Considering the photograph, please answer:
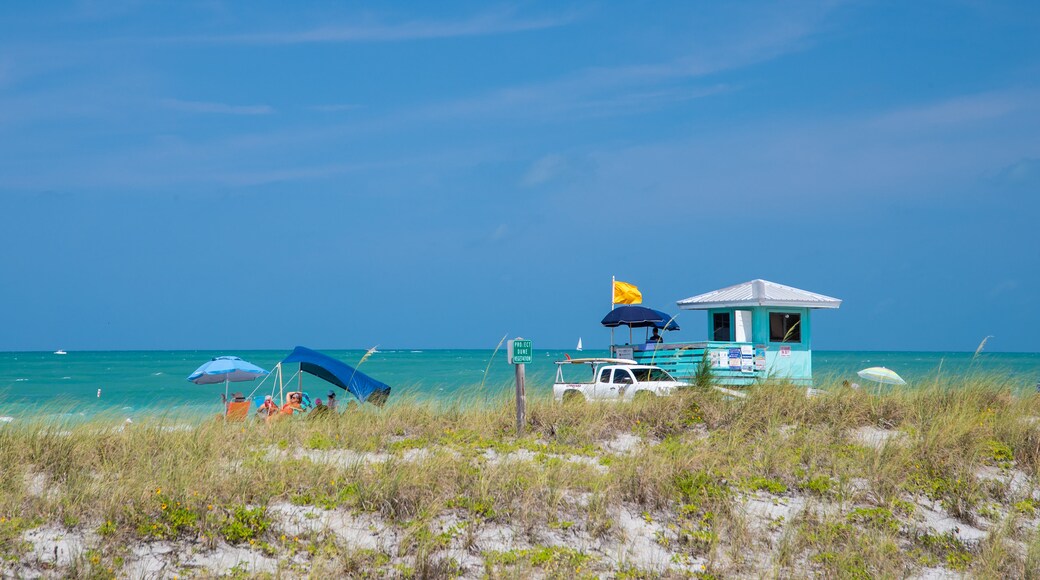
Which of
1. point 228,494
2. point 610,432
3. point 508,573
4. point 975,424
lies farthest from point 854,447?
point 228,494

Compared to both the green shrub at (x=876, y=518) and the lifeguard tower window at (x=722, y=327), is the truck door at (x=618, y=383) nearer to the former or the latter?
the lifeguard tower window at (x=722, y=327)

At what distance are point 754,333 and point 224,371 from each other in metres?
13.7

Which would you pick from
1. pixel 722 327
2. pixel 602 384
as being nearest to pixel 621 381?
pixel 602 384

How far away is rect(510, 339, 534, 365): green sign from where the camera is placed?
11.2 meters

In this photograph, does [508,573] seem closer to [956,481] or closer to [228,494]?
[228,494]

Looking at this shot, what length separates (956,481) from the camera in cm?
970

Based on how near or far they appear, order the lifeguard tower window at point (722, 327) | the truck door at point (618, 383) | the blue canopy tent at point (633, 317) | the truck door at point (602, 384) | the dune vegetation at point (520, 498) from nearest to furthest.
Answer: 1. the dune vegetation at point (520, 498)
2. the truck door at point (618, 383)
3. the truck door at point (602, 384)
4. the lifeguard tower window at point (722, 327)
5. the blue canopy tent at point (633, 317)

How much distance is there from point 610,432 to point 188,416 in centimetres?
589

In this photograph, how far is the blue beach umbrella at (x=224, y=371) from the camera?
21.2m

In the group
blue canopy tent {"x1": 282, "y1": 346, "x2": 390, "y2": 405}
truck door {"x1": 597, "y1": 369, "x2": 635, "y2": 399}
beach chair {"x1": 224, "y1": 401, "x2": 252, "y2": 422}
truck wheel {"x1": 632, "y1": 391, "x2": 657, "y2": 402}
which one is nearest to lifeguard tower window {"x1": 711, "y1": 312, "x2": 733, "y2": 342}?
truck door {"x1": 597, "y1": 369, "x2": 635, "y2": 399}

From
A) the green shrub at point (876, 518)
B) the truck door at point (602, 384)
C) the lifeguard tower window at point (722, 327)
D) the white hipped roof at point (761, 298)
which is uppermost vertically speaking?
the white hipped roof at point (761, 298)

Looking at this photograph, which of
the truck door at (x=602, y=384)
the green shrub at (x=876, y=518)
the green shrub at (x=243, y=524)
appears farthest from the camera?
the truck door at (x=602, y=384)

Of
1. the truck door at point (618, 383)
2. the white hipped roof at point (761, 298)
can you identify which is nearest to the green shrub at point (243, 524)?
the truck door at point (618, 383)

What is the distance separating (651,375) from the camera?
20531 millimetres
